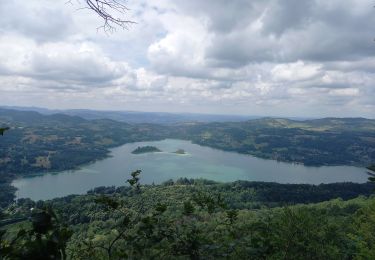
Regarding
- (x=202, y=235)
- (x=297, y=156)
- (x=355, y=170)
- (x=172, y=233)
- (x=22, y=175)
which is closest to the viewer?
(x=172, y=233)

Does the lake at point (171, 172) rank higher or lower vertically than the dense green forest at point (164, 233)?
lower

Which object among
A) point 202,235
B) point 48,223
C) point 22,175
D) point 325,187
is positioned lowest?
point 22,175

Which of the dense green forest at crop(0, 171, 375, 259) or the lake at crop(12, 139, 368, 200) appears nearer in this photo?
the dense green forest at crop(0, 171, 375, 259)

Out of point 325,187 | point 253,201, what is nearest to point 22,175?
point 253,201

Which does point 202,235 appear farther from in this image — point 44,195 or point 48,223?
point 44,195

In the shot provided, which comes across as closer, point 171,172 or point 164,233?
point 164,233

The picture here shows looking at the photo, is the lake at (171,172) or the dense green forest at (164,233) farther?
the lake at (171,172)

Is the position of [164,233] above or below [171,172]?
above

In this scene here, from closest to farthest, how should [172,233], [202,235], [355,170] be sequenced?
[172,233] → [202,235] → [355,170]
